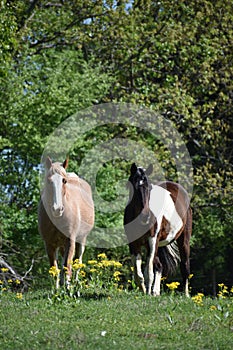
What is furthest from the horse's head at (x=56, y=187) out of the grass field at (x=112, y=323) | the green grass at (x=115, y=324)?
the green grass at (x=115, y=324)

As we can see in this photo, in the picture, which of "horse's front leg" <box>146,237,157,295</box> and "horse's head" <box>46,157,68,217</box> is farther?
"horse's front leg" <box>146,237,157,295</box>

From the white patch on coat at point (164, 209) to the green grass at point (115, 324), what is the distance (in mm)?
2000

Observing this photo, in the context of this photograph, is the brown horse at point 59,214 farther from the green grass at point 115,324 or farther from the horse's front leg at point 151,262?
the green grass at point 115,324

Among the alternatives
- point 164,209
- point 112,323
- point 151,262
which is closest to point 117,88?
point 164,209

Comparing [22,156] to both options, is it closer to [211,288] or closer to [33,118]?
[33,118]

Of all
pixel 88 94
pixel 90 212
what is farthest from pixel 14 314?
pixel 88 94

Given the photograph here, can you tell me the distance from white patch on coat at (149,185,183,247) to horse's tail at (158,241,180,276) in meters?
0.52

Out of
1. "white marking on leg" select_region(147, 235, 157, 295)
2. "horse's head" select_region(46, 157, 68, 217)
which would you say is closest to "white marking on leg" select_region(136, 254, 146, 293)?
"white marking on leg" select_region(147, 235, 157, 295)

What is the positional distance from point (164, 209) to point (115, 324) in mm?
4252

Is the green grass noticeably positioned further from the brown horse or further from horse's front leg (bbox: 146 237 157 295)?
the brown horse

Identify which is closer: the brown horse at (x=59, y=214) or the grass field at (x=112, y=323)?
the grass field at (x=112, y=323)

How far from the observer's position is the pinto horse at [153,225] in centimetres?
1090

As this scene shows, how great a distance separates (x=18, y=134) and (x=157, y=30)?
7468mm

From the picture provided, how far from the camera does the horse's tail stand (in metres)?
12.6
